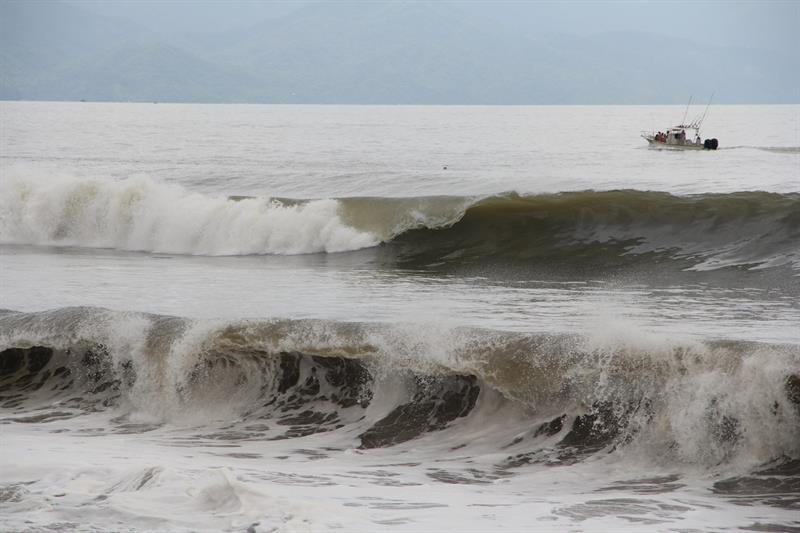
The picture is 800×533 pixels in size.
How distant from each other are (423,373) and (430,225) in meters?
12.4

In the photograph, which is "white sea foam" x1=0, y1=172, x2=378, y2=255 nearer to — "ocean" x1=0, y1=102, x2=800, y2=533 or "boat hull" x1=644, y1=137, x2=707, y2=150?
"ocean" x1=0, y1=102, x2=800, y2=533

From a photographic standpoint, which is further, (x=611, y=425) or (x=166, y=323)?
(x=166, y=323)

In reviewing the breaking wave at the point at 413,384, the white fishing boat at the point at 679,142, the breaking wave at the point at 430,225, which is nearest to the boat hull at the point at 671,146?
the white fishing boat at the point at 679,142

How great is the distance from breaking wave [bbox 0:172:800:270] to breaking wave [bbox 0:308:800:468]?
26.8 feet

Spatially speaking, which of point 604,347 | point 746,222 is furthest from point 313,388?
point 746,222

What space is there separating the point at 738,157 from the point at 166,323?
140 ft

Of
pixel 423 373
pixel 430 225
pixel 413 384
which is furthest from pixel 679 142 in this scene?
pixel 413 384

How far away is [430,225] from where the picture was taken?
2222 cm

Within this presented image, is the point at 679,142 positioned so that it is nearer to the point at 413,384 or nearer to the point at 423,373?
the point at 423,373

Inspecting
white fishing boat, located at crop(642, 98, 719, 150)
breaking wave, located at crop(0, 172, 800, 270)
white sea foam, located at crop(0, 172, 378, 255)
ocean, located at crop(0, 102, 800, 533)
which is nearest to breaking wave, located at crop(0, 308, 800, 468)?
ocean, located at crop(0, 102, 800, 533)

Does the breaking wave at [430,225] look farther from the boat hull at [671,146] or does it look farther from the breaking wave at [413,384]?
the boat hull at [671,146]

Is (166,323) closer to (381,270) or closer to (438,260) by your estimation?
(381,270)

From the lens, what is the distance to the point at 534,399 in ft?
30.5

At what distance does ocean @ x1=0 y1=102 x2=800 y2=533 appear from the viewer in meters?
6.79
